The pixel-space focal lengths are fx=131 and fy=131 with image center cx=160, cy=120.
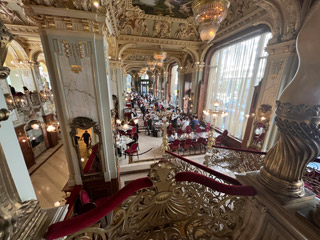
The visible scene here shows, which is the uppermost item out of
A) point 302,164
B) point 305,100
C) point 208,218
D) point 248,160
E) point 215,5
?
point 215,5

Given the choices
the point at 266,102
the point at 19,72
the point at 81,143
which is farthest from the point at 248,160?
the point at 19,72

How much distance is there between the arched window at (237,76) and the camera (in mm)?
6406

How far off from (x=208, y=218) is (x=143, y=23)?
9.17m

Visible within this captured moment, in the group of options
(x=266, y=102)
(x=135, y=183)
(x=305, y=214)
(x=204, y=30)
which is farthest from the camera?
(x=266, y=102)

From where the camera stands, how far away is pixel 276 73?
4723 millimetres

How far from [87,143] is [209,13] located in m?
4.74

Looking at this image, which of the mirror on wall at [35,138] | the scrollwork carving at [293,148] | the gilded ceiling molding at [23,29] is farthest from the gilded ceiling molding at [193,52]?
the mirror on wall at [35,138]

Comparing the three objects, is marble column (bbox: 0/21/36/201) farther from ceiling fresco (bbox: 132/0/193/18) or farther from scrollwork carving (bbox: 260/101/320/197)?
ceiling fresco (bbox: 132/0/193/18)

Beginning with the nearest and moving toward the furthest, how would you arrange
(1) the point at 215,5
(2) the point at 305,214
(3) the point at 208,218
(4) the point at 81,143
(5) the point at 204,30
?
(2) the point at 305,214, (3) the point at 208,218, (1) the point at 215,5, (5) the point at 204,30, (4) the point at 81,143

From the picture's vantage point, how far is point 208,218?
149 cm

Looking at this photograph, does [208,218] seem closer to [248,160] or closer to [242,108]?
[248,160]

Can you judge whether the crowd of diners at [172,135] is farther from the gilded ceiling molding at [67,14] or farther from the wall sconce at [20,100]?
the wall sconce at [20,100]

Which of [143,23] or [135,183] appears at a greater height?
[143,23]

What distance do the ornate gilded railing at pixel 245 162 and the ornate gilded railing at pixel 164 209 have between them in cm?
212
